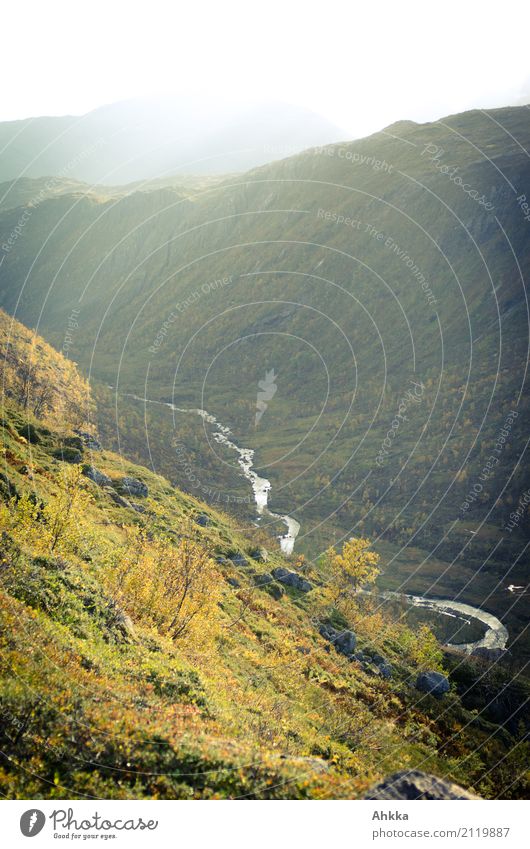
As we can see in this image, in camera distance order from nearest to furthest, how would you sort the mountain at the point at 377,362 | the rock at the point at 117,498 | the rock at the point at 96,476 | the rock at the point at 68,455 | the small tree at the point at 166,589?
the small tree at the point at 166,589 → the rock at the point at 68,455 → the rock at the point at 117,498 → the rock at the point at 96,476 → the mountain at the point at 377,362

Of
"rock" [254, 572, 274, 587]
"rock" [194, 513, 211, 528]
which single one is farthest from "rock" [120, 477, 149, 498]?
"rock" [254, 572, 274, 587]

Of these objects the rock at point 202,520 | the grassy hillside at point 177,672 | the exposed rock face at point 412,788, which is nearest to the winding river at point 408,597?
the grassy hillside at point 177,672

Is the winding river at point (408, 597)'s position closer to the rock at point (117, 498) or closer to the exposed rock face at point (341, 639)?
the exposed rock face at point (341, 639)

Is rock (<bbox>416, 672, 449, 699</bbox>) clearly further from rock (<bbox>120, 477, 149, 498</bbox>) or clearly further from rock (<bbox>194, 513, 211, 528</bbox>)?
rock (<bbox>120, 477, 149, 498</bbox>)

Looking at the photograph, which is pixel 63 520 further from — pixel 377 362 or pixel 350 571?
pixel 377 362

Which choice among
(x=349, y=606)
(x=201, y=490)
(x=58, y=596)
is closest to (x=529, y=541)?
(x=349, y=606)

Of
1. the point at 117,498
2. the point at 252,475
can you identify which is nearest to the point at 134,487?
the point at 117,498
